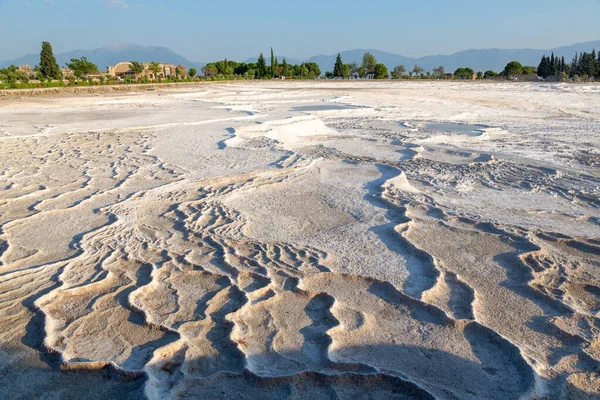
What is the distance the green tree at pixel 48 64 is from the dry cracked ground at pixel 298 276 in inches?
1090

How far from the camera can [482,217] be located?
463 centimetres

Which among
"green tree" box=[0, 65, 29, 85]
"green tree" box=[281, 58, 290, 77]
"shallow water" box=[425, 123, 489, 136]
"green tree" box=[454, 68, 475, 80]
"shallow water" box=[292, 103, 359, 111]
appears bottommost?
"shallow water" box=[425, 123, 489, 136]

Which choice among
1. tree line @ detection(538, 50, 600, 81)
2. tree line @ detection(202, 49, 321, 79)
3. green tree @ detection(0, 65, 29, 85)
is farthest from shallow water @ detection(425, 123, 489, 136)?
tree line @ detection(202, 49, 321, 79)

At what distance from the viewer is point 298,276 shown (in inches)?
134

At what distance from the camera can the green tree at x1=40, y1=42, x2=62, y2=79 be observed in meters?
30.9

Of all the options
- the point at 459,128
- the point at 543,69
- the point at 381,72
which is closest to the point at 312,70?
the point at 381,72

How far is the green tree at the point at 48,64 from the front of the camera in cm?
3091

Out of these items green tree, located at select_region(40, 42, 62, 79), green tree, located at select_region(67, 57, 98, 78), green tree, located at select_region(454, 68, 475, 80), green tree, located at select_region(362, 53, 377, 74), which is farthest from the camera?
green tree, located at select_region(362, 53, 377, 74)

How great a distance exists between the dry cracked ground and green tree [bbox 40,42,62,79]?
27676 mm

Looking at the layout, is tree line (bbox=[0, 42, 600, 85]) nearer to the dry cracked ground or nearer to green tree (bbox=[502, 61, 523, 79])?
green tree (bbox=[502, 61, 523, 79])

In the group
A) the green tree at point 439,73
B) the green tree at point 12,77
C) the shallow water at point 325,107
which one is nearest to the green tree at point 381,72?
the green tree at point 439,73

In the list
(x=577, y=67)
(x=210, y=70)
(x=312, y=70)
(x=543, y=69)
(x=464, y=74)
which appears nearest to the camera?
(x=577, y=67)

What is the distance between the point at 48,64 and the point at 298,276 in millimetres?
33805

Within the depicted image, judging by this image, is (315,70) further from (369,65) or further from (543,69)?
(543,69)
